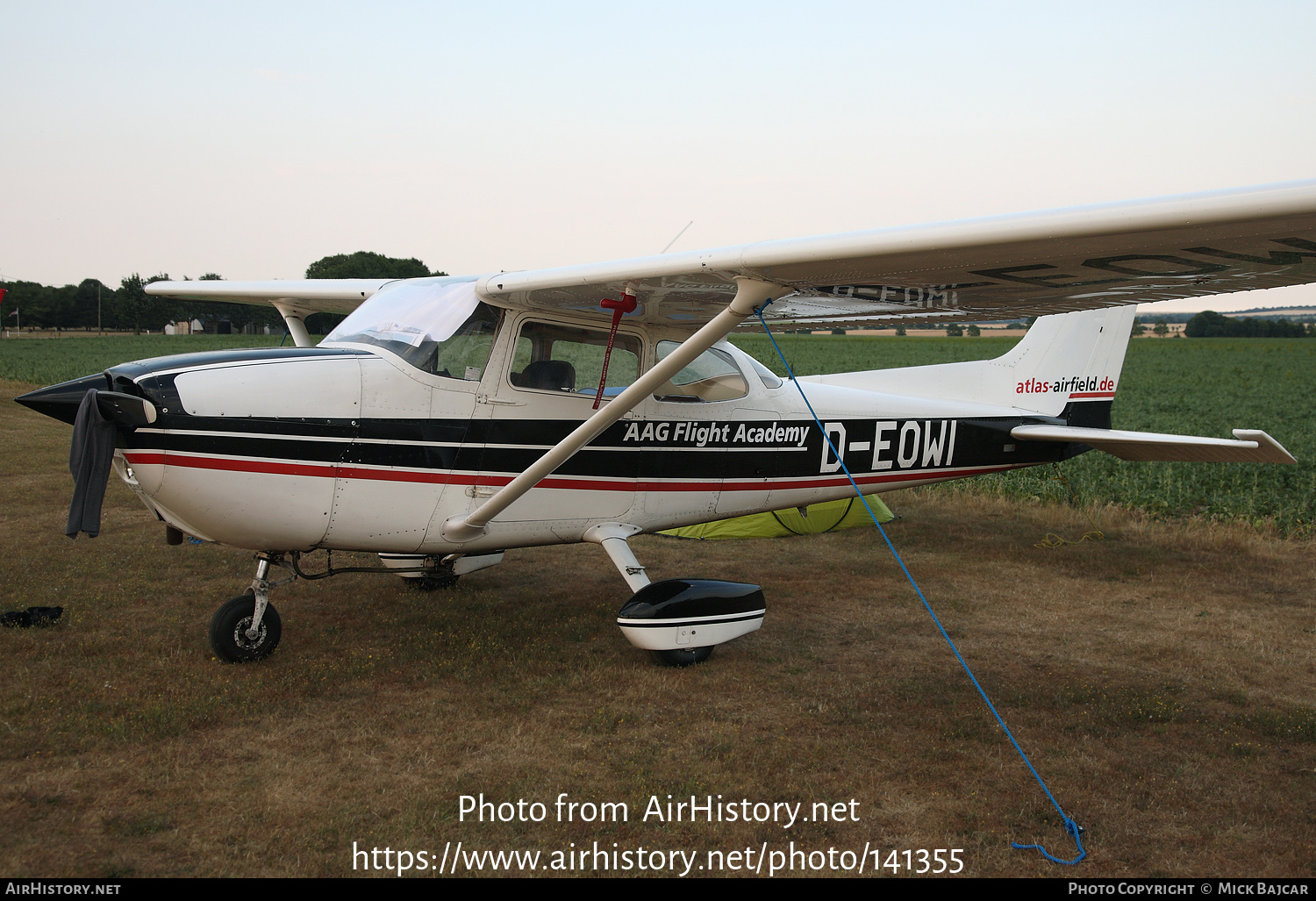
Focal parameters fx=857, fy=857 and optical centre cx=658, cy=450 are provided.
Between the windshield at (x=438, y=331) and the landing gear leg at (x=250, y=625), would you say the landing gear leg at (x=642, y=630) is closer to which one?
the windshield at (x=438, y=331)

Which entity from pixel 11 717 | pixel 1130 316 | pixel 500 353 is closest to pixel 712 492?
pixel 500 353

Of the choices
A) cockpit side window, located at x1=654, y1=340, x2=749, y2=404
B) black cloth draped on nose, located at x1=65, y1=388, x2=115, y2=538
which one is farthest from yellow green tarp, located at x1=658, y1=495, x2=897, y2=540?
black cloth draped on nose, located at x1=65, y1=388, x2=115, y2=538

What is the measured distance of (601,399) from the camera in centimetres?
544

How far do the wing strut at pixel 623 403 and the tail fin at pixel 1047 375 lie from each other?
3542 mm

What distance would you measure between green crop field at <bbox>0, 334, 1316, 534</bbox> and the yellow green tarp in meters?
2.62

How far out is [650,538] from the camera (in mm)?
9016

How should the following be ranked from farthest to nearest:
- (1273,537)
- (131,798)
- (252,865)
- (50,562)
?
(1273,537)
(50,562)
(131,798)
(252,865)

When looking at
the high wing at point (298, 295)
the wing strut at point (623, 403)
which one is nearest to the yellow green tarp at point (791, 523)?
the high wing at point (298, 295)

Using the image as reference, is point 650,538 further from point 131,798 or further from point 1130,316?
point 131,798

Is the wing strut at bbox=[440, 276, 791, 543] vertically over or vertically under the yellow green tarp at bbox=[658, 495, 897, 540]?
over

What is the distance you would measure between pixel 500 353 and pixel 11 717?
3.00 meters

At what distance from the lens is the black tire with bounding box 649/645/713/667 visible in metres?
5.13

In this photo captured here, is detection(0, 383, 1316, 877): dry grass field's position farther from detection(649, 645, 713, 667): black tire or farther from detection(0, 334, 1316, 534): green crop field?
detection(0, 334, 1316, 534): green crop field

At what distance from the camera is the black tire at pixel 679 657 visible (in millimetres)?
5129
